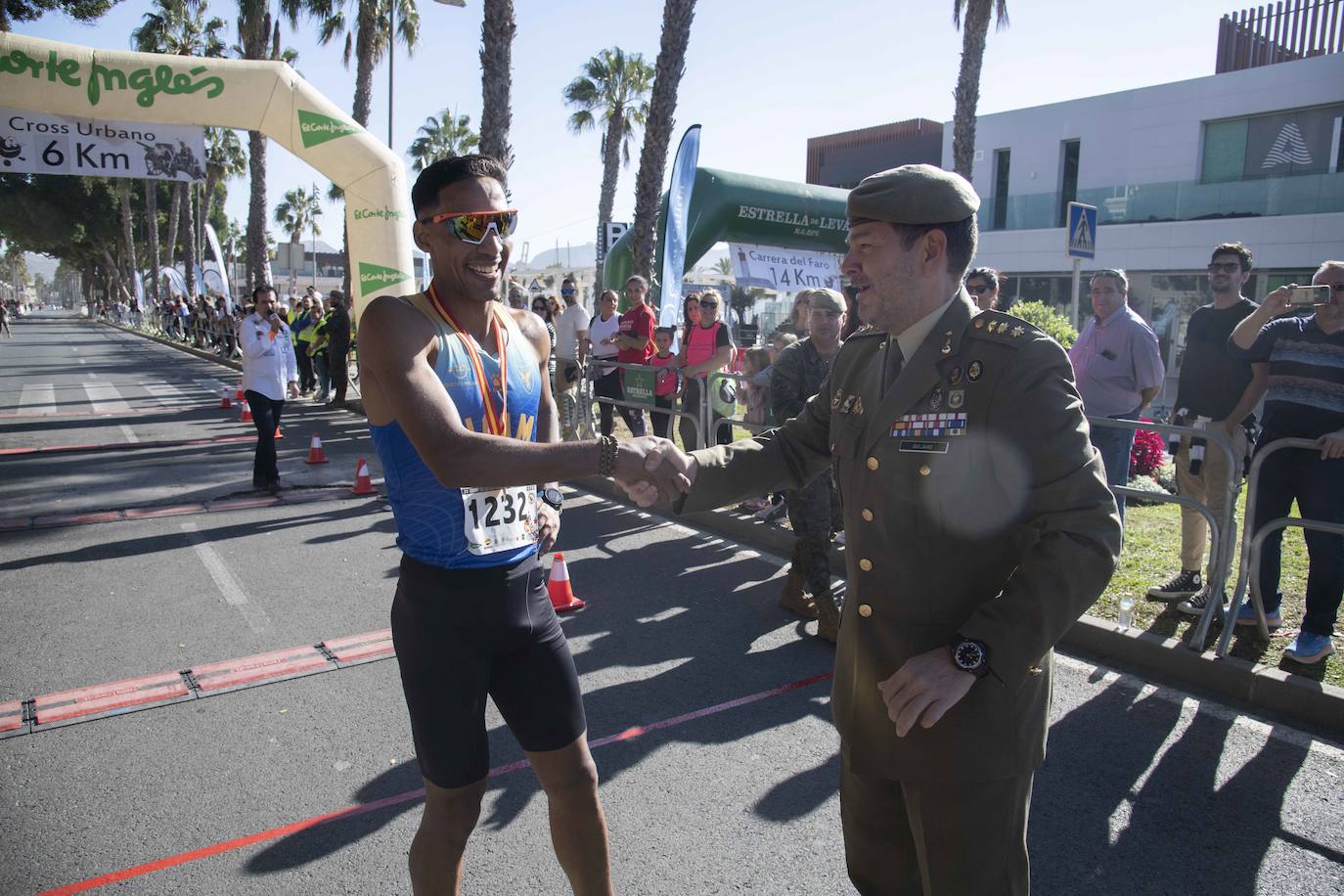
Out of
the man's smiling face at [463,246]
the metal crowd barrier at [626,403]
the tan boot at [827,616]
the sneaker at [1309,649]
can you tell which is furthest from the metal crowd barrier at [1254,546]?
the metal crowd barrier at [626,403]

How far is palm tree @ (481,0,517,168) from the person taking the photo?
43.2 ft

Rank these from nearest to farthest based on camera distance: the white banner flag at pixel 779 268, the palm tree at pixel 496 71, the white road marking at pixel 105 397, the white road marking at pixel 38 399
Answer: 1. the palm tree at pixel 496 71
2. the white banner flag at pixel 779 268
3. the white road marking at pixel 38 399
4. the white road marking at pixel 105 397

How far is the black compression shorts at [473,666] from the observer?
222 cm

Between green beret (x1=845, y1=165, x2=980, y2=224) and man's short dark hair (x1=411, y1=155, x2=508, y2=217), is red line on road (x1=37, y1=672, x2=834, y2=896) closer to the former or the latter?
man's short dark hair (x1=411, y1=155, x2=508, y2=217)

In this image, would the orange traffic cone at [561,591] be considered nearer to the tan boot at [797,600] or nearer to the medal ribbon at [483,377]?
the tan boot at [797,600]

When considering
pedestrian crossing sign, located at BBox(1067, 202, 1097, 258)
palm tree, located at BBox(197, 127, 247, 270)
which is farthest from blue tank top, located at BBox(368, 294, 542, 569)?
palm tree, located at BBox(197, 127, 247, 270)

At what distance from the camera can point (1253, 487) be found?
193 inches

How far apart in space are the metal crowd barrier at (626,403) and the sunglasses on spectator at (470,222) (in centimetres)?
603

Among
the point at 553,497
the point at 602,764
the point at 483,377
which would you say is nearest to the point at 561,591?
the point at 602,764

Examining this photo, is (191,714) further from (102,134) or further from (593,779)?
(102,134)

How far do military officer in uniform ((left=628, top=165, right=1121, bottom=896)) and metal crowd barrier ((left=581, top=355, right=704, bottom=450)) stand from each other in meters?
6.37

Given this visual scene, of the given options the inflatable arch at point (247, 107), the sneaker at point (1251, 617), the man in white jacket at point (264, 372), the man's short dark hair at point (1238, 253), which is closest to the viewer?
the sneaker at point (1251, 617)

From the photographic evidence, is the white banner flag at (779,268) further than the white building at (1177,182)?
No

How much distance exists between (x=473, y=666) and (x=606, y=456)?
2.07ft
